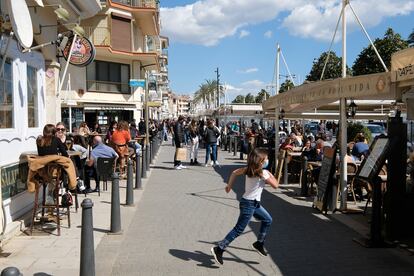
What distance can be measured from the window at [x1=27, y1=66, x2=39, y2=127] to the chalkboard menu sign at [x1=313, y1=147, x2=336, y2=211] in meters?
5.73

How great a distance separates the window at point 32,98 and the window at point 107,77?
23.4 metres

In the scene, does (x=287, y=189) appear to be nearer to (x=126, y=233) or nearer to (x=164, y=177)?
(x=164, y=177)

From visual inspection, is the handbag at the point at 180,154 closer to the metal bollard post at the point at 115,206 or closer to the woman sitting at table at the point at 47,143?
the metal bollard post at the point at 115,206

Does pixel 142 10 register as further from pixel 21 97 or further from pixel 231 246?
pixel 231 246

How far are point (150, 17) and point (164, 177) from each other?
71.8 feet

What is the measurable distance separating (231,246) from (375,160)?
2.57 m

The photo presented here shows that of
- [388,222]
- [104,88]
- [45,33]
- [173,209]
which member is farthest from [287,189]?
[104,88]

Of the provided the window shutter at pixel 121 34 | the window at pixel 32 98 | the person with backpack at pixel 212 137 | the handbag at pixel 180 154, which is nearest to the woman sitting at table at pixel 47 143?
the window at pixel 32 98

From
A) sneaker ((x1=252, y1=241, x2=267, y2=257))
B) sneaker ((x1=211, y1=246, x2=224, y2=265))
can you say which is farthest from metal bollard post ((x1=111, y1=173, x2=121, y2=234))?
sneaker ((x1=252, y1=241, x2=267, y2=257))

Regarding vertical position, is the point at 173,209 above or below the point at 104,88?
below

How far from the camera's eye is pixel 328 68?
47812 millimetres

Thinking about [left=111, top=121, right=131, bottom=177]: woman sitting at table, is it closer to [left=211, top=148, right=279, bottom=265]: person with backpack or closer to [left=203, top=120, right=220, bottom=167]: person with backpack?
[left=203, top=120, right=220, bottom=167]: person with backpack

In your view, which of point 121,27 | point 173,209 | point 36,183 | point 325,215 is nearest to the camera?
point 36,183

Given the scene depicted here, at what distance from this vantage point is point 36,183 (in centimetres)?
717
